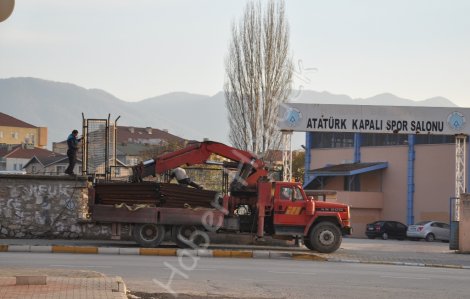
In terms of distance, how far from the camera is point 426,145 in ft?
191

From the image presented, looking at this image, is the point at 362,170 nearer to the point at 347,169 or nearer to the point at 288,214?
the point at 347,169

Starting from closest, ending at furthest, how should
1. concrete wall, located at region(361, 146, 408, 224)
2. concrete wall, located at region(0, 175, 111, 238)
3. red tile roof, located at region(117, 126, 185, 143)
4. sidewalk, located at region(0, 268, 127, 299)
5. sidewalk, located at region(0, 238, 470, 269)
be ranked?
sidewalk, located at region(0, 268, 127, 299), sidewalk, located at region(0, 238, 470, 269), concrete wall, located at region(0, 175, 111, 238), concrete wall, located at region(361, 146, 408, 224), red tile roof, located at region(117, 126, 185, 143)

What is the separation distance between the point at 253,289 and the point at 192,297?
1908 mm

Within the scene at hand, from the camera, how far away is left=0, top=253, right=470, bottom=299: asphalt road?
16766 millimetres

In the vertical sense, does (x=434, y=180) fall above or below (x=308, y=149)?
below

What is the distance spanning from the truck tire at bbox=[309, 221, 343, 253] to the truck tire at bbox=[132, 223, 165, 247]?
194 inches

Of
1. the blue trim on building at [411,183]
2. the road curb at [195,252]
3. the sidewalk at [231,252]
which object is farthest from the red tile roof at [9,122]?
the road curb at [195,252]

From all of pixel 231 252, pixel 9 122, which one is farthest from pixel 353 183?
pixel 9 122

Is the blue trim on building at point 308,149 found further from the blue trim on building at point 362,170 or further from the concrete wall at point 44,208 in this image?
the concrete wall at point 44,208

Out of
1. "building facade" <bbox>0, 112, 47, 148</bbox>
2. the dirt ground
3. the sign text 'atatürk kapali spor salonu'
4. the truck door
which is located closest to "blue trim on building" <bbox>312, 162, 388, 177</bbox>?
the sign text 'atatürk kapali spor salonu'

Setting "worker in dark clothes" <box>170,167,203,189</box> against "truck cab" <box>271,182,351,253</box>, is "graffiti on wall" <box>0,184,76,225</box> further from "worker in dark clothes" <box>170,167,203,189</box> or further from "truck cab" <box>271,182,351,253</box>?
"truck cab" <box>271,182,351,253</box>

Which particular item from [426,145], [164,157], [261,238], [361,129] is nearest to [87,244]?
[164,157]

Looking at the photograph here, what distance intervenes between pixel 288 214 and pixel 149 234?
4.56 meters

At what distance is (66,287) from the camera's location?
588 inches
